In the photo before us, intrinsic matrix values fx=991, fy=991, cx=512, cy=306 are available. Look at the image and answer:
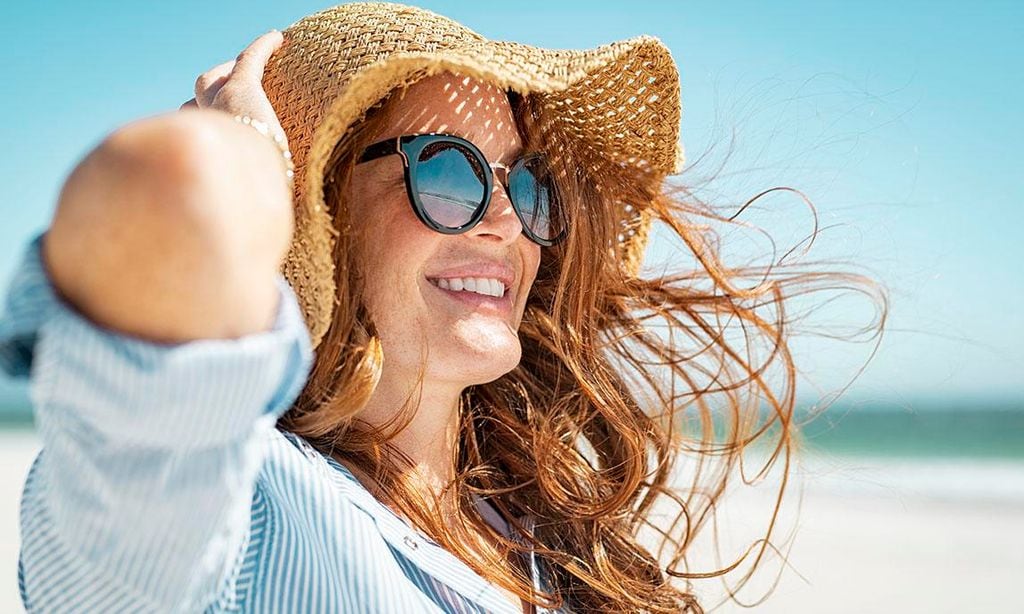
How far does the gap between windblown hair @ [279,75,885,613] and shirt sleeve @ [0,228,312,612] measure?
3.18 ft

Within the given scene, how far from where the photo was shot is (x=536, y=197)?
6.73 feet

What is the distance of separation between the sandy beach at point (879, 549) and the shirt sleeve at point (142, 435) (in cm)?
179

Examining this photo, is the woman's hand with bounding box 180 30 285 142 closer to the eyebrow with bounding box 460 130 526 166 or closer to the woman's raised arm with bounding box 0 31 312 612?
the eyebrow with bounding box 460 130 526 166

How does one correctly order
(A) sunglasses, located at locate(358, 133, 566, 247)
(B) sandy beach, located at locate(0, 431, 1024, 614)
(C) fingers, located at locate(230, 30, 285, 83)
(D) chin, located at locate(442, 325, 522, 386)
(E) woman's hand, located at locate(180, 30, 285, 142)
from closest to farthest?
(E) woman's hand, located at locate(180, 30, 285, 142), (C) fingers, located at locate(230, 30, 285, 83), (A) sunglasses, located at locate(358, 133, 566, 247), (D) chin, located at locate(442, 325, 522, 386), (B) sandy beach, located at locate(0, 431, 1024, 614)

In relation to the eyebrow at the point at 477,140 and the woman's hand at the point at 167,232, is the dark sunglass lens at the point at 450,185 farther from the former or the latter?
the woman's hand at the point at 167,232

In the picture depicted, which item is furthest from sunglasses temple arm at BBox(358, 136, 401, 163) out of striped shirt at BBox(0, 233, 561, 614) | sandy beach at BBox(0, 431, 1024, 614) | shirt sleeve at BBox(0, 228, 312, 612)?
sandy beach at BBox(0, 431, 1024, 614)

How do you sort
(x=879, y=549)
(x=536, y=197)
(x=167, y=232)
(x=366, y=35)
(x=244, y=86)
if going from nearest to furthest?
(x=167, y=232)
(x=244, y=86)
(x=366, y=35)
(x=536, y=197)
(x=879, y=549)

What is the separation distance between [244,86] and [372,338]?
0.51 metres

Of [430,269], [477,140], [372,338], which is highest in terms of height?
[477,140]

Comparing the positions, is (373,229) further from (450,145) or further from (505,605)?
(505,605)

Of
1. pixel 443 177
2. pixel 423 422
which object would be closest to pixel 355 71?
pixel 443 177

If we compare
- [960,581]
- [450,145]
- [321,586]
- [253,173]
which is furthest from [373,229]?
[960,581]

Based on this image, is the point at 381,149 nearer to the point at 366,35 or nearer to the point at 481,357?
the point at 366,35

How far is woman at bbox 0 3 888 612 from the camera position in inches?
29.9
